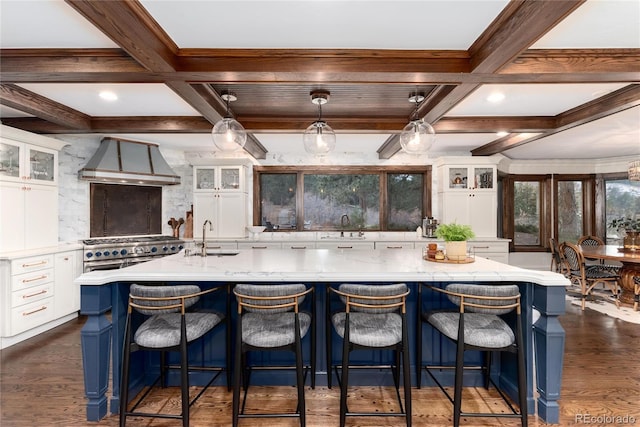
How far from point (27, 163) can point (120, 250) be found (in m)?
1.41

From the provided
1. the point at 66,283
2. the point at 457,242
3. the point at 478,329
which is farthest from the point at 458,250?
the point at 66,283

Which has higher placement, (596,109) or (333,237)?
(596,109)

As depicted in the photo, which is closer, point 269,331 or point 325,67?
point 269,331

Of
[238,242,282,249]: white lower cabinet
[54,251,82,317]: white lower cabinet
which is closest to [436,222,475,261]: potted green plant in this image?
[238,242,282,249]: white lower cabinet

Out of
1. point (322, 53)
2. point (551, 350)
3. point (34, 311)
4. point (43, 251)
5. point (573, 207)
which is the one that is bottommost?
point (34, 311)

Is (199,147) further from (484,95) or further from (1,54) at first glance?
(484,95)

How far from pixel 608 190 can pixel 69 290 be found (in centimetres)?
909

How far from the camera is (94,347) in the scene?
2.05 metres

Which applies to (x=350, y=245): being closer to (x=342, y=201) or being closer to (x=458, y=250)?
(x=342, y=201)

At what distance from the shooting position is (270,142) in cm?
494

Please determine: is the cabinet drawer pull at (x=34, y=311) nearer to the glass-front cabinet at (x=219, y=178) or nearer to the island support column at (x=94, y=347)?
the island support column at (x=94, y=347)

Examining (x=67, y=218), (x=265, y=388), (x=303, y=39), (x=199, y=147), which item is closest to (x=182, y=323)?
(x=265, y=388)

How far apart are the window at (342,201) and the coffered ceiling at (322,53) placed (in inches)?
94.3

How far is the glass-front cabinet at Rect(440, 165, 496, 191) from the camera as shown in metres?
5.35
